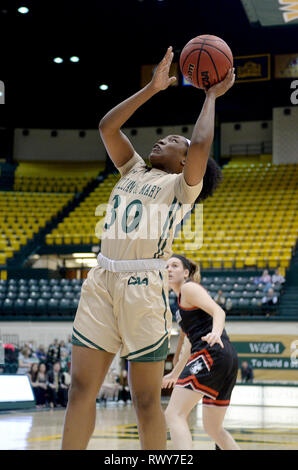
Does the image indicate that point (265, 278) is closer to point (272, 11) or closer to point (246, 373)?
point (246, 373)

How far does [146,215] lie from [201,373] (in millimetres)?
1687

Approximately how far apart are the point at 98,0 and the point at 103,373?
1854 centimetres

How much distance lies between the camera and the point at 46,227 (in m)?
23.4

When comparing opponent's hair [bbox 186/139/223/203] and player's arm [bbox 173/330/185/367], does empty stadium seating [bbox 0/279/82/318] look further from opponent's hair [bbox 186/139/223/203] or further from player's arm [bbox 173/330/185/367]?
opponent's hair [bbox 186/139/223/203]

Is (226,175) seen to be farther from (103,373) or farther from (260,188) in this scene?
(103,373)

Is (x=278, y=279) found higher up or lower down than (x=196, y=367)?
lower down

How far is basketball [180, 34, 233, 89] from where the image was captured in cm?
340

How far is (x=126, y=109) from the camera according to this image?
3389mm

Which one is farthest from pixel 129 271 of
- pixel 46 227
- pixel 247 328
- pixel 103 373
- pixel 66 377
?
pixel 46 227

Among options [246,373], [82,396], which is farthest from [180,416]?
[246,373]

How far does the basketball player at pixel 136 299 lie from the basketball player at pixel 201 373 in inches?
45.9

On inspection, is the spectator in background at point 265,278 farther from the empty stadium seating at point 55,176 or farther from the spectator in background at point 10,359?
the empty stadium seating at point 55,176

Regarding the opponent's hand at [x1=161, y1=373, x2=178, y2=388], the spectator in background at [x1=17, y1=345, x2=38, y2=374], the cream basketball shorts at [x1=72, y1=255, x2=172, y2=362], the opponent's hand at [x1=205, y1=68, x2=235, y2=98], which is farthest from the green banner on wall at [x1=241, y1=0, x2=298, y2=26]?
the cream basketball shorts at [x1=72, y1=255, x2=172, y2=362]

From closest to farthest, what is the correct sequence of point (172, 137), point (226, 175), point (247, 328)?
point (172, 137) → point (247, 328) → point (226, 175)
